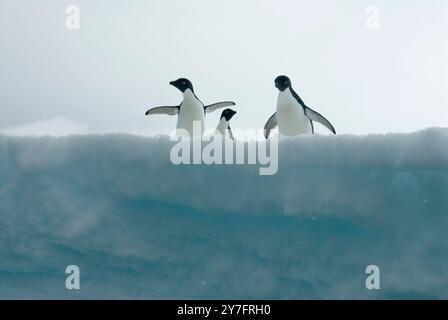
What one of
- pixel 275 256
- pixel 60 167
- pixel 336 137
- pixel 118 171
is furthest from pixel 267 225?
pixel 60 167

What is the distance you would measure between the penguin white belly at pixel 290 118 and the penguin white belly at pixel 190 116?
1260 millimetres

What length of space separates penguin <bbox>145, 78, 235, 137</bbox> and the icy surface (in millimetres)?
3992

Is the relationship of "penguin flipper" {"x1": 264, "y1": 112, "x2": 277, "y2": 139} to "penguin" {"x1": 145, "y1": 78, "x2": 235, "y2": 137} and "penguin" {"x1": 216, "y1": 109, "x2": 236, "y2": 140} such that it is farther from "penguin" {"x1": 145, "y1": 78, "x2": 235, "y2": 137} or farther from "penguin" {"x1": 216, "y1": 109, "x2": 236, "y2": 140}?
"penguin" {"x1": 216, "y1": 109, "x2": 236, "y2": 140}

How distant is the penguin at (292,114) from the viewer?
8.59 m

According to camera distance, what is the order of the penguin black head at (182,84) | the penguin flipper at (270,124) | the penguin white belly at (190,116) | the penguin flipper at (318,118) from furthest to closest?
the penguin black head at (182,84), the penguin flipper at (270,124), the penguin white belly at (190,116), the penguin flipper at (318,118)

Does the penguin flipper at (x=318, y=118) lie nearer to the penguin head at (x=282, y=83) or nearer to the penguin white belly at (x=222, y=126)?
the penguin head at (x=282, y=83)

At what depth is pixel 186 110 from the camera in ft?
32.1

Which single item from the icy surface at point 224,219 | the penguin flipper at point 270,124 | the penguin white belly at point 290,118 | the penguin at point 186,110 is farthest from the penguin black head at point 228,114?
the icy surface at point 224,219

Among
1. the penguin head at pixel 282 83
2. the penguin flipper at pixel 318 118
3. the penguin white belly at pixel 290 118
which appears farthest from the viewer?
the penguin flipper at pixel 318 118

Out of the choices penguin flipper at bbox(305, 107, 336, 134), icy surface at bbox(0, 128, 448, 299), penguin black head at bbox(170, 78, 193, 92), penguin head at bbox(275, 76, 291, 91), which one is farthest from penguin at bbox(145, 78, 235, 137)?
icy surface at bbox(0, 128, 448, 299)

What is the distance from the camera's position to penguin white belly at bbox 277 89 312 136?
8562 mm

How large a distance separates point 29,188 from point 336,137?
2.32 metres

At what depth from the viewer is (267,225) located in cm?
521
